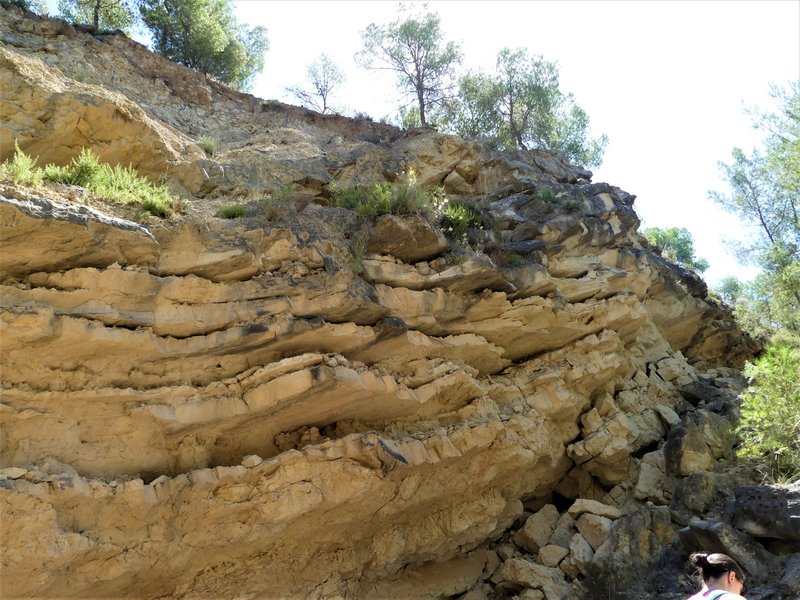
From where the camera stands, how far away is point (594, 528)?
28.5 ft

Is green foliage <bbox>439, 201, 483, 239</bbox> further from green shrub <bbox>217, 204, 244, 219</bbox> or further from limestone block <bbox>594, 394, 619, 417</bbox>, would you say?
limestone block <bbox>594, 394, 619, 417</bbox>

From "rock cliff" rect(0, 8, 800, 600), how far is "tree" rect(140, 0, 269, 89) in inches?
Result: 182

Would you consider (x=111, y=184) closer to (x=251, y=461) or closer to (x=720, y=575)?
(x=251, y=461)

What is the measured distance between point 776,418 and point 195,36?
1672cm

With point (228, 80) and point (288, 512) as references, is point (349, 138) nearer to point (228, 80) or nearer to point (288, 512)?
point (228, 80)

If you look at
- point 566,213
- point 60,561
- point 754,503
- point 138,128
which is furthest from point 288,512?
point 566,213

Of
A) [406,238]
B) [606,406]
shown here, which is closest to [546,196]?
[606,406]

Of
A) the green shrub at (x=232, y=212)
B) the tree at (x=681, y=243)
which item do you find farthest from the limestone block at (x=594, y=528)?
the tree at (x=681, y=243)

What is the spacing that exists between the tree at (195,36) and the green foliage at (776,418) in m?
16.0

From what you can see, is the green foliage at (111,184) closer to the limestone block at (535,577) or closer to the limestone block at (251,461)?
the limestone block at (251,461)

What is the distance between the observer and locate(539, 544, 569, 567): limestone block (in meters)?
8.52

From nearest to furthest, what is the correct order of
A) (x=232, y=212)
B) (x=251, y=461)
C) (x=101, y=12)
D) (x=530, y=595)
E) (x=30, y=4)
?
(x=251, y=461) → (x=530, y=595) → (x=232, y=212) → (x=30, y=4) → (x=101, y=12)

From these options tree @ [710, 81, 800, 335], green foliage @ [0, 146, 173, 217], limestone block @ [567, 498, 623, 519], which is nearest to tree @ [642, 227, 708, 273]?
tree @ [710, 81, 800, 335]

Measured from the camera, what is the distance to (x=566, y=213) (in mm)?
11633
